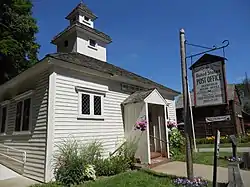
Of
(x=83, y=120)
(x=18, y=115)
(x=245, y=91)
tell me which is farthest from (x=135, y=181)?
(x=245, y=91)

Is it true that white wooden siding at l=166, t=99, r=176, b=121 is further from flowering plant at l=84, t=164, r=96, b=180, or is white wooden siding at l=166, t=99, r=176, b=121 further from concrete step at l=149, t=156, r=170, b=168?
flowering plant at l=84, t=164, r=96, b=180

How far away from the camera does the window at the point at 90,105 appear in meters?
9.23

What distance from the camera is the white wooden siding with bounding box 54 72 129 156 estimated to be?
27.3 feet

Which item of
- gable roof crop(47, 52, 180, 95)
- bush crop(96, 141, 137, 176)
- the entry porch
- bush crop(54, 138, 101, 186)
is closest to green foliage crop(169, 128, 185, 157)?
the entry porch

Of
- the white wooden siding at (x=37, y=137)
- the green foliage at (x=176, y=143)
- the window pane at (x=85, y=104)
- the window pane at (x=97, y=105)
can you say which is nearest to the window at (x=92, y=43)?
the window pane at (x=97, y=105)

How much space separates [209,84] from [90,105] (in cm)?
530

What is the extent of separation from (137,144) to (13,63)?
528 inches

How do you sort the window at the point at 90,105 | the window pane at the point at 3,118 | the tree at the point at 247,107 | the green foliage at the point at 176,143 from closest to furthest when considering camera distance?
the window at the point at 90,105 → the window pane at the point at 3,118 → the green foliage at the point at 176,143 → the tree at the point at 247,107

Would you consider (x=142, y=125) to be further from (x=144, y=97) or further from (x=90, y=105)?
(x=90, y=105)

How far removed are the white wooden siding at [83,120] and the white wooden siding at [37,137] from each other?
548mm

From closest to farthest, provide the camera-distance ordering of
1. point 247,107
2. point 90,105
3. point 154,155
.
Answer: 1. point 90,105
2. point 154,155
3. point 247,107

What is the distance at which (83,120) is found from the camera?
30.0ft

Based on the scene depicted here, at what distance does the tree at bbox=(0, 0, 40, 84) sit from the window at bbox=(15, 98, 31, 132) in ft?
26.3

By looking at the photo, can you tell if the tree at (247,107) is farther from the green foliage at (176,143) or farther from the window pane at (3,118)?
the window pane at (3,118)
